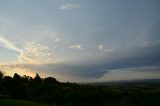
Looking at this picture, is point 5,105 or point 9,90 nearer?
point 5,105

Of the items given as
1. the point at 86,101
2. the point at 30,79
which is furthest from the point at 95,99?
the point at 30,79

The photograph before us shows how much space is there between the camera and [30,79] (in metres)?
127

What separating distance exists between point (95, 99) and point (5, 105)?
39117mm

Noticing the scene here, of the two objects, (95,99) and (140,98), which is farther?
(140,98)

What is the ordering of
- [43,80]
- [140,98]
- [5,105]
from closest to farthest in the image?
[5,105] < [140,98] < [43,80]

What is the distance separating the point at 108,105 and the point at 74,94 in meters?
11.5

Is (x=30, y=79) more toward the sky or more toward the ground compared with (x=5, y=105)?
more toward the sky

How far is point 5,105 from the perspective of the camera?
67.9m

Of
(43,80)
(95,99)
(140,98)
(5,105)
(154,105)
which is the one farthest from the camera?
(43,80)

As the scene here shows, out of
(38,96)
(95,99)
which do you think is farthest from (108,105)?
(38,96)

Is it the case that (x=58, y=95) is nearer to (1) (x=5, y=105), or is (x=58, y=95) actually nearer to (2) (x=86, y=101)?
(2) (x=86, y=101)

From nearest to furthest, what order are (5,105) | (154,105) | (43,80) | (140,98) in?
1. (5,105)
2. (154,105)
3. (140,98)
4. (43,80)

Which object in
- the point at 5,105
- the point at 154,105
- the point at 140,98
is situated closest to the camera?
the point at 5,105

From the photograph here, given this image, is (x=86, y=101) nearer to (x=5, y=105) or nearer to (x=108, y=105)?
(x=108, y=105)
